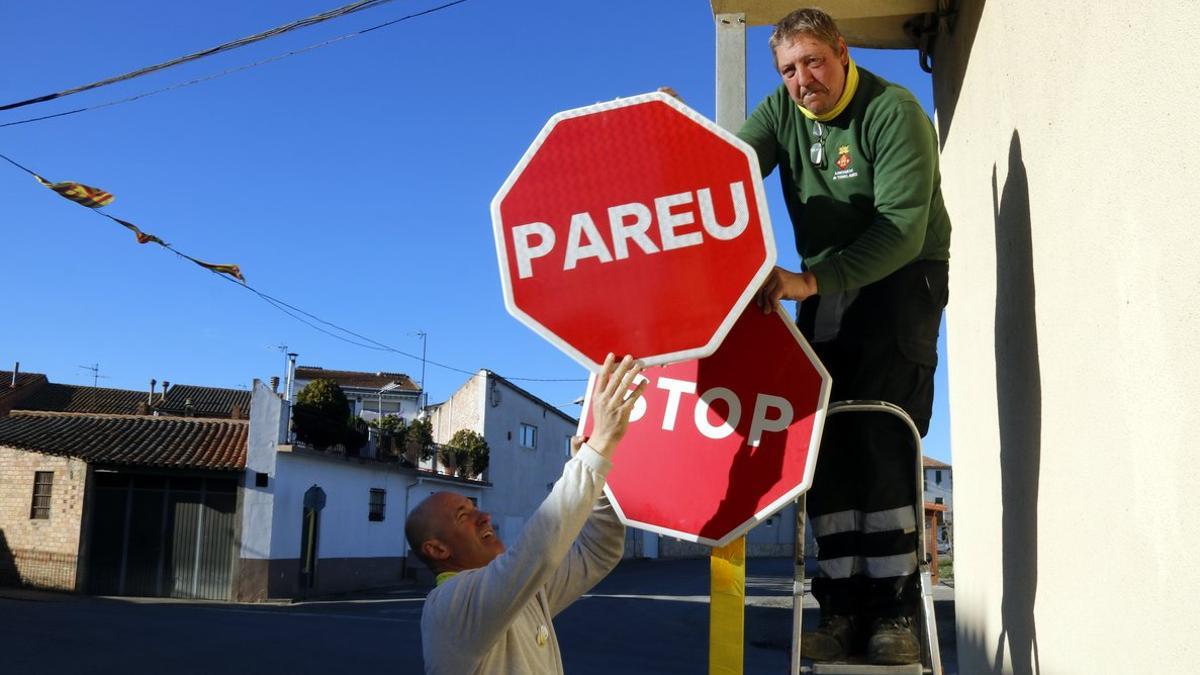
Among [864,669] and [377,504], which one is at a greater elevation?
[864,669]

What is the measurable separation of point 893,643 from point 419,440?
3537 cm

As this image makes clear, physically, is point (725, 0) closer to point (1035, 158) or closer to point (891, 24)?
point (891, 24)

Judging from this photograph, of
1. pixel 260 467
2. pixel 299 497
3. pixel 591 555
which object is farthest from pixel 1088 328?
pixel 299 497

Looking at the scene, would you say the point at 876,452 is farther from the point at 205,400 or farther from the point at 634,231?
the point at 205,400

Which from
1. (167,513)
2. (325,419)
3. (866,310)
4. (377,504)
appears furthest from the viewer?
(377,504)

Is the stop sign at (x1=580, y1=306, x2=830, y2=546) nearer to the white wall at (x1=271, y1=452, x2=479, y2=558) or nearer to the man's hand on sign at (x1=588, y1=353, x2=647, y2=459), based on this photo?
the man's hand on sign at (x1=588, y1=353, x2=647, y2=459)

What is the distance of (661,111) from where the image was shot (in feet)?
6.95

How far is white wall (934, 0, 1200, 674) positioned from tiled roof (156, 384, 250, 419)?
48.4 meters

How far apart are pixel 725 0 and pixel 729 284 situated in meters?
2.23

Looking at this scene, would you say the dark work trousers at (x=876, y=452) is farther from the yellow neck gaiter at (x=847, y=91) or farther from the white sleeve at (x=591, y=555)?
the white sleeve at (x=591, y=555)

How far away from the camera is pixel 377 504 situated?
32.6 m

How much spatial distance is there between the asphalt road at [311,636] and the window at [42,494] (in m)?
3.24

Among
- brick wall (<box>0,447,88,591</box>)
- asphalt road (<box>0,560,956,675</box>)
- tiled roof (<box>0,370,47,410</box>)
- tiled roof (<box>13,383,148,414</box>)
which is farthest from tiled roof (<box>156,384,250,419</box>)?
asphalt road (<box>0,560,956,675</box>)

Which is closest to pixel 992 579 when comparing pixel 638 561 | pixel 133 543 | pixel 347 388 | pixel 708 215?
pixel 708 215
